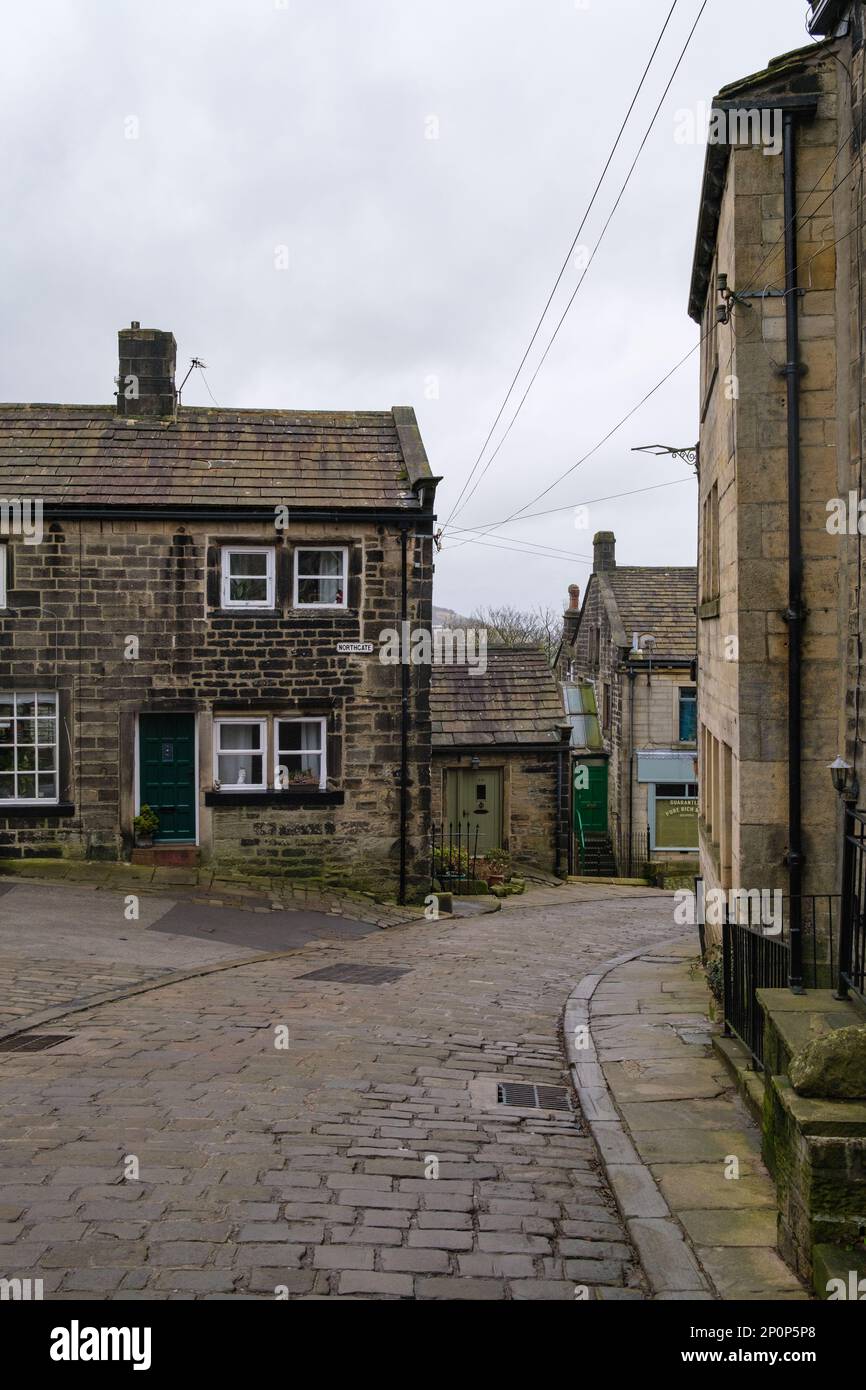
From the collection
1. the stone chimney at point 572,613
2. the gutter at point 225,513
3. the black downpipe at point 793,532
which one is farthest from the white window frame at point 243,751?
the stone chimney at point 572,613

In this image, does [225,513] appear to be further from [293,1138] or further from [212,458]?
[293,1138]

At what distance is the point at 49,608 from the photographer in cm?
1680

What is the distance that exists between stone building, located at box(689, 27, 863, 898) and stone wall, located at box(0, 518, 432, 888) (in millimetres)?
8852

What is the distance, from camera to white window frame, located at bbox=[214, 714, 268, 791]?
17.1 meters

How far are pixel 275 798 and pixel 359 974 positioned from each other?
524 centimetres

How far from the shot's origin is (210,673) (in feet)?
55.9

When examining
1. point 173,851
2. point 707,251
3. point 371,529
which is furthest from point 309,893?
point 707,251

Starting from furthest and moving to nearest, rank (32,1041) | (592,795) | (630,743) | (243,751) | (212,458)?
(592,795)
(630,743)
(212,458)
(243,751)
(32,1041)

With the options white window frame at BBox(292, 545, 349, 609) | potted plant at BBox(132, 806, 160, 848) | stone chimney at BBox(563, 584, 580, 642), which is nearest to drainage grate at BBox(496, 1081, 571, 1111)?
potted plant at BBox(132, 806, 160, 848)

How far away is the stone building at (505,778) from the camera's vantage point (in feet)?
82.9

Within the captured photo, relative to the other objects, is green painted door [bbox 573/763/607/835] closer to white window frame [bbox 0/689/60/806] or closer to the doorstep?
the doorstep

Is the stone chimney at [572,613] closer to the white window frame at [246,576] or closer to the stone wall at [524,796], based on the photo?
the stone wall at [524,796]

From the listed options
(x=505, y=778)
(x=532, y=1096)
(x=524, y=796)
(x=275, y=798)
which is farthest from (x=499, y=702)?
(x=532, y=1096)

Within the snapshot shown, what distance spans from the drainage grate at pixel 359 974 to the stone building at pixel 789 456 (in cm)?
458
